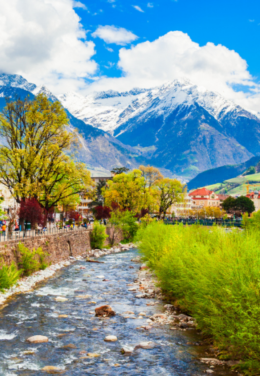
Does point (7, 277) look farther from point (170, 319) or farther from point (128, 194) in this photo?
point (128, 194)

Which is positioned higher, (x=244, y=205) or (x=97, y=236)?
(x=244, y=205)

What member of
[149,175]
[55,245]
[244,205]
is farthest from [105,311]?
[244,205]

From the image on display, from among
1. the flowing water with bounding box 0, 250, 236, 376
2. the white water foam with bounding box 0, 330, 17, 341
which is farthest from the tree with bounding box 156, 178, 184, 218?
the white water foam with bounding box 0, 330, 17, 341

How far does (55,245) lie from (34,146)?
40.0ft

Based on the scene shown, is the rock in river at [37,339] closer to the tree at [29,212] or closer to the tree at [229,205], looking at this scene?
the tree at [29,212]

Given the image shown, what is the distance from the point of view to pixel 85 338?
56.6ft

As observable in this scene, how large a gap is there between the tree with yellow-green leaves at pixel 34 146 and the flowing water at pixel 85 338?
61.9 feet

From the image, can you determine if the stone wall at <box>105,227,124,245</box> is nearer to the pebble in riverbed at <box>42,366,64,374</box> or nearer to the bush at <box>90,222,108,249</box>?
the bush at <box>90,222,108,249</box>

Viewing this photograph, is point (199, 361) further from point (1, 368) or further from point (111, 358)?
point (1, 368)

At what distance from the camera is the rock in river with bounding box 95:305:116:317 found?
21.3 metres

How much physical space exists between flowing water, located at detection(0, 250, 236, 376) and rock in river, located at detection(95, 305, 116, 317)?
434 mm

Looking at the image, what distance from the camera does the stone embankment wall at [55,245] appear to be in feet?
98.0

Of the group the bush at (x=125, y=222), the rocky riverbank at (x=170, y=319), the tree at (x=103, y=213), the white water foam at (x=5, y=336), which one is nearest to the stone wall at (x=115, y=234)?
the bush at (x=125, y=222)

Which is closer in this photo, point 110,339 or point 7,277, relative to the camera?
point 110,339
